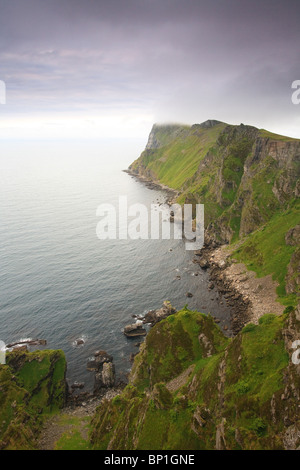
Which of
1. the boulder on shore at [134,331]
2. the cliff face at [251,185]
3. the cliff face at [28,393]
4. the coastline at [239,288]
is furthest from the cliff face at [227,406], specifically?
the cliff face at [251,185]

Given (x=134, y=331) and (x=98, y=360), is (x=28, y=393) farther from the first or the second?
(x=134, y=331)

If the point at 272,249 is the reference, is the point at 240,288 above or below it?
below

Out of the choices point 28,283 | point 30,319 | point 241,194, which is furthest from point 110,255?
point 241,194

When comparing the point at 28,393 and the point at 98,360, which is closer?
the point at 28,393

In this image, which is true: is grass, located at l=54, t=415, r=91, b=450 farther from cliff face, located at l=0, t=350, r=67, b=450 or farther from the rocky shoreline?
the rocky shoreline

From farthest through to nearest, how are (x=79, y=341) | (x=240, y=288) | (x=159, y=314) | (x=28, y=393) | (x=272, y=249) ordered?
(x=272, y=249) < (x=240, y=288) < (x=159, y=314) < (x=79, y=341) < (x=28, y=393)

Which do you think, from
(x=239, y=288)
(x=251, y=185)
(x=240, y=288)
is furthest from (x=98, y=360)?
(x=251, y=185)
